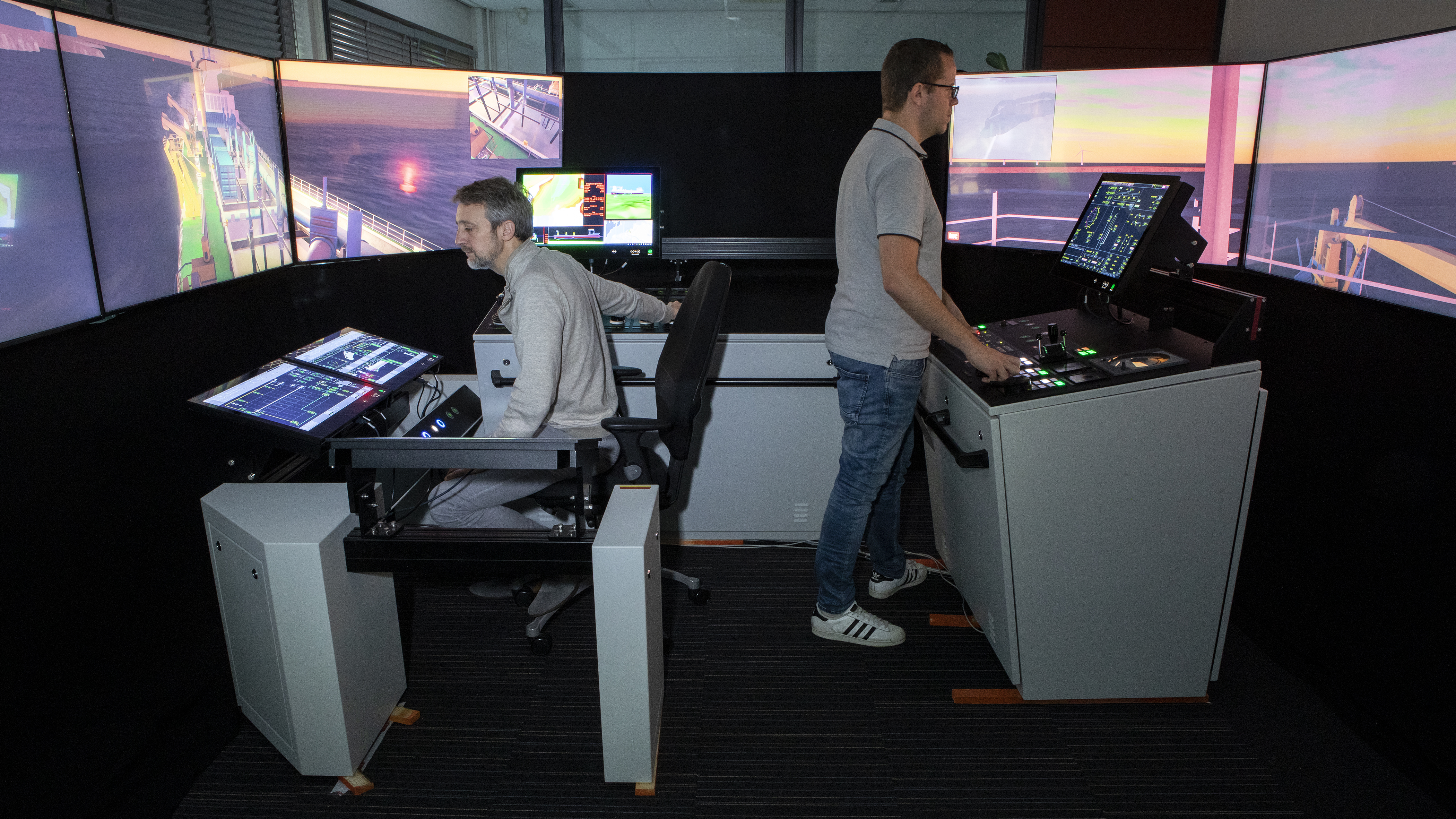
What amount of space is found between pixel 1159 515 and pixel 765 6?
3378 millimetres

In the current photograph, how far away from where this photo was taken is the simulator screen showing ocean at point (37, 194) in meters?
1.49

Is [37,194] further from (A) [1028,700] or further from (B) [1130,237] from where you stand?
(A) [1028,700]

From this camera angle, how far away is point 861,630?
93.0 inches

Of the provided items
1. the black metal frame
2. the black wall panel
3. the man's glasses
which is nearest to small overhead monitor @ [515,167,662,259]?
the black wall panel

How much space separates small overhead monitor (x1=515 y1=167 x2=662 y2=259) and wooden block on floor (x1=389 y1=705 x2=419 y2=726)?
1.86m

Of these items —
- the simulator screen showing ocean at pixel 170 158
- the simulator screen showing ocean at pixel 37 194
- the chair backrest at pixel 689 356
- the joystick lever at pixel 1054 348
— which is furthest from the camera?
the chair backrest at pixel 689 356

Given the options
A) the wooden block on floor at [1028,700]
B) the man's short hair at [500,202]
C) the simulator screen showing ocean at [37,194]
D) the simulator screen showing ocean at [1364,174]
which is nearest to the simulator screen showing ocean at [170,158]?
the simulator screen showing ocean at [37,194]

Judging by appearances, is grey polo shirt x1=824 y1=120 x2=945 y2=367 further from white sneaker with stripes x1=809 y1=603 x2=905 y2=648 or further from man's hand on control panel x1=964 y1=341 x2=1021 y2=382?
white sneaker with stripes x1=809 y1=603 x2=905 y2=648

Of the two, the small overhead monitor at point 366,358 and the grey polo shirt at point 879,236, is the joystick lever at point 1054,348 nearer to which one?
the grey polo shirt at point 879,236

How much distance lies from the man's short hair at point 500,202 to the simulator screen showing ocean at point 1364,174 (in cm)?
204

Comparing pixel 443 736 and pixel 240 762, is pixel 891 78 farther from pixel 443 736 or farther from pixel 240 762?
pixel 240 762

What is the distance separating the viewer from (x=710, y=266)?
7.39 feet

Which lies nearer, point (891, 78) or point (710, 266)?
point (891, 78)

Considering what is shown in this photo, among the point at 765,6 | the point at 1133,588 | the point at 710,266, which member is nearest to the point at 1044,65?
the point at 765,6
